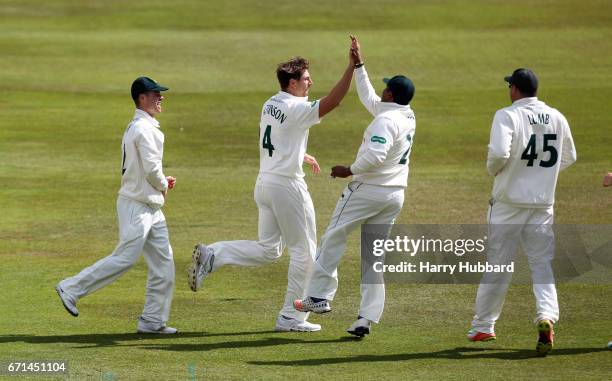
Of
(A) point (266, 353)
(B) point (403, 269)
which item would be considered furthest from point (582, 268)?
(A) point (266, 353)

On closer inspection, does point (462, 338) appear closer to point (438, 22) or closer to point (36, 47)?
point (36, 47)

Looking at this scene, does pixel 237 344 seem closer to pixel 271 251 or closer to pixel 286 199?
pixel 271 251

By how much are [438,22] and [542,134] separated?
29.8 meters

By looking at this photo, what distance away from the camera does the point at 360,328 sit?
11.3 m

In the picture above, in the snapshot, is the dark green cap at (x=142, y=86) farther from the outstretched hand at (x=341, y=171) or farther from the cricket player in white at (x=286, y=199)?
the outstretched hand at (x=341, y=171)

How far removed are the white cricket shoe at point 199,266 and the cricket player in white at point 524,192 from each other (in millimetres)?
2521

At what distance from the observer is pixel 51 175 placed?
21.2 meters

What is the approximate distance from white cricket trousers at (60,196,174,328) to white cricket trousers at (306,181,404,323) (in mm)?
1345

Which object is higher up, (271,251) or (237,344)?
(271,251)

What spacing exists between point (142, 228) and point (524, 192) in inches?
135

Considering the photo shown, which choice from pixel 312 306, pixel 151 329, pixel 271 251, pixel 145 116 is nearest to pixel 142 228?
pixel 151 329

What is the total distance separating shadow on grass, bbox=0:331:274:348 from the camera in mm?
11078

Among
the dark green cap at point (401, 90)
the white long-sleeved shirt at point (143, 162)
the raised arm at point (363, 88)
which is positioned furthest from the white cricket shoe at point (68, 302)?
the dark green cap at point (401, 90)

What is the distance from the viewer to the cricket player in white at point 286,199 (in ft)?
38.3
